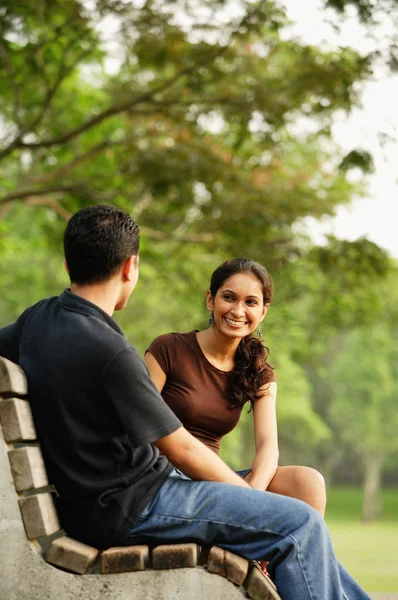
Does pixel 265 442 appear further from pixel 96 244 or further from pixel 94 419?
pixel 96 244

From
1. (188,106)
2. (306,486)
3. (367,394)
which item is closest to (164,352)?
(306,486)

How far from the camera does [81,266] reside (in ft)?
9.21

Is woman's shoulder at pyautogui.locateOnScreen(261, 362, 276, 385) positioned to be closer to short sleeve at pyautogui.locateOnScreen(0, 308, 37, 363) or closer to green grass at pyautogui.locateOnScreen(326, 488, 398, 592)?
short sleeve at pyautogui.locateOnScreen(0, 308, 37, 363)

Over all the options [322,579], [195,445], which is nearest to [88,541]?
[195,445]

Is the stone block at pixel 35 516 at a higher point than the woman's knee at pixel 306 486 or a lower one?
higher

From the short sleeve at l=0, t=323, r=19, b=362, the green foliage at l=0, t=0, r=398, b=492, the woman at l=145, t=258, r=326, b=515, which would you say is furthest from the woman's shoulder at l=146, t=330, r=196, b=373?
the green foliage at l=0, t=0, r=398, b=492

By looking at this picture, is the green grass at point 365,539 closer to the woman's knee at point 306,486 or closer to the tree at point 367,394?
the tree at point 367,394

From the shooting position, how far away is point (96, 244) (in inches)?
110

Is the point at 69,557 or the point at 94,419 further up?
the point at 94,419

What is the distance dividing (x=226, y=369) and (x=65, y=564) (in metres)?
1.33

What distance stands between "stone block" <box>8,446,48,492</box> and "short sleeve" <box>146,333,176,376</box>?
3.78 feet

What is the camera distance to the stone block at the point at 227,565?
8.67ft

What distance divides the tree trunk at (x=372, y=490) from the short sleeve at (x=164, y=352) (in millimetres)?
46280

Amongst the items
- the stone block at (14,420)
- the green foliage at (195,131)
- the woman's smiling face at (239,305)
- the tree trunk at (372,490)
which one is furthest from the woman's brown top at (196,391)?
the tree trunk at (372,490)
